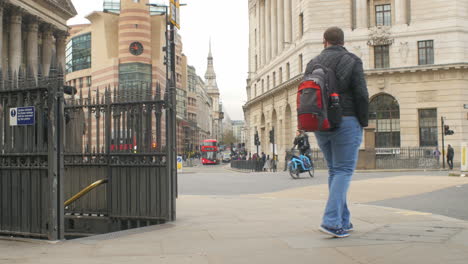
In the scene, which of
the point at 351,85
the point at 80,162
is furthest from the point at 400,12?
the point at 351,85

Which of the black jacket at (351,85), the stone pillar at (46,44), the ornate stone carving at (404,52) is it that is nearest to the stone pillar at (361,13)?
the ornate stone carving at (404,52)

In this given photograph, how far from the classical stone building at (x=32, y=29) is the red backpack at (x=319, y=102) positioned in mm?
35363

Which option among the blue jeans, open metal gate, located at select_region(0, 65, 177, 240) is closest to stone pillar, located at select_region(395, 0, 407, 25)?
open metal gate, located at select_region(0, 65, 177, 240)

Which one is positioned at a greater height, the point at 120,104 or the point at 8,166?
the point at 120,104

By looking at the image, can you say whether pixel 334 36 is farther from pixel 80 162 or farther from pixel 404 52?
pixel 404 52

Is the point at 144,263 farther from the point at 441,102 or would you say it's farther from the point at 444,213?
the point at 441,102

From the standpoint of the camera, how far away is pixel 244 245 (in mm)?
4824

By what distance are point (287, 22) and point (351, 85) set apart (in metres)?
47.8

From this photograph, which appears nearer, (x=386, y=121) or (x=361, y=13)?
(x=386, y=121)

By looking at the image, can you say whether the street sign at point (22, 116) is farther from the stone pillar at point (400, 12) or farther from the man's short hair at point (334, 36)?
the stone pillar at point (400, 12)

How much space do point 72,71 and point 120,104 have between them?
85.6 m

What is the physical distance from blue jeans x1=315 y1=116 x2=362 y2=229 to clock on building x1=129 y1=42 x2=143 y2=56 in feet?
231

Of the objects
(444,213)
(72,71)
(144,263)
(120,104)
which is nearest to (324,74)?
(144,263)

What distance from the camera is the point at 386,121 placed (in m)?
41.4
